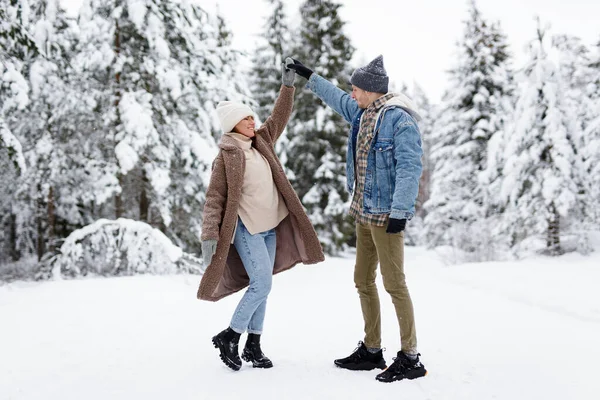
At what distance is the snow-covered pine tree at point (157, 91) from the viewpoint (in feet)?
32.6

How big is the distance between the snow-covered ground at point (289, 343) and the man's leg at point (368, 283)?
1.03ft

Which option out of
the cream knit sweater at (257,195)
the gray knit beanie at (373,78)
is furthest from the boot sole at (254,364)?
the gray knit beanie at (373,78)

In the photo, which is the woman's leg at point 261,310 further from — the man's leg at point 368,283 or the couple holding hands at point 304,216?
the man's leg at point 368,283

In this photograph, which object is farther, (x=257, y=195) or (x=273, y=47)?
(x=273, y=47)

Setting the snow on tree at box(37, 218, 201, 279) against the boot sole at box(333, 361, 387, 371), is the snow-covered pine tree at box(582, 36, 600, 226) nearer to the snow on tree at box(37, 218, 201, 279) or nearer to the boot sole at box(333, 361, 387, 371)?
the snow on tree at box(37, 218, 201, 279)

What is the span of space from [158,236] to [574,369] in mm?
7186

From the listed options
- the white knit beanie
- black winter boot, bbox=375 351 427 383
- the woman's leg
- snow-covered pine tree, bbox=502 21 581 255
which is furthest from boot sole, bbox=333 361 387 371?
snow-covered pine tree, bbox=502 21 581 255

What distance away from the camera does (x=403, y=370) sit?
349 centimetres

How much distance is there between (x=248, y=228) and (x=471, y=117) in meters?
19.8

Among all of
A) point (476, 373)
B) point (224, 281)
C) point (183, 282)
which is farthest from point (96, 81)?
point (476, 373)

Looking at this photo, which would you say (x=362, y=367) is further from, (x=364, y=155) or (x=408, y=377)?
(x=364, y=155)

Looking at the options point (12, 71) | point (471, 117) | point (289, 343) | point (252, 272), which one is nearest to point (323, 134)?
point (471, 117)

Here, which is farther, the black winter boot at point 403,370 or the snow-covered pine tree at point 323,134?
the snow-covered pine tree at point 323,134

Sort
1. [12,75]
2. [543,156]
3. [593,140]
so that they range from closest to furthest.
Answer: [12,75]
[543,156]
[593,140]
